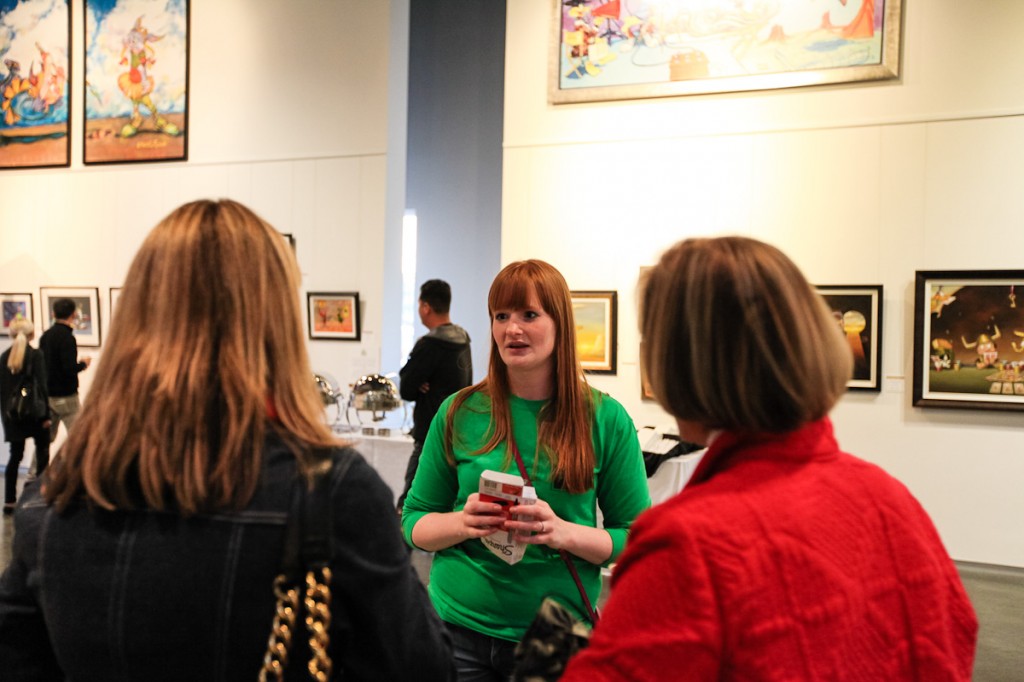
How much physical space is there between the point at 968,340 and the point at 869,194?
4.84 feet

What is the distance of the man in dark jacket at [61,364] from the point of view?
336 inches

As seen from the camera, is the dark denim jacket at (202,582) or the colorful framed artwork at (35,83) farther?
the colorful framed artwork at (35,83)

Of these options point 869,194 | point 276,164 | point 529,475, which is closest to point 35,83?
point 276,164

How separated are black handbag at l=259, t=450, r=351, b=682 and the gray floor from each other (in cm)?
440

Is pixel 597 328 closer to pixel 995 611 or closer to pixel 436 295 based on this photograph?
pixel 436 295

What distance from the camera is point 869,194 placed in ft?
23.6

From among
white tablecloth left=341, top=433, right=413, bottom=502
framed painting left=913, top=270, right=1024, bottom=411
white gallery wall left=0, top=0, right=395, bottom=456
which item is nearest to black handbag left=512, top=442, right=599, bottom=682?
white tablecloth left=341, top=433, right=413, bottom=502

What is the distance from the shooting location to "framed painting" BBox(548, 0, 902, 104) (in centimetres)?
716

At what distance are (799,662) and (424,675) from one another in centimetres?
52

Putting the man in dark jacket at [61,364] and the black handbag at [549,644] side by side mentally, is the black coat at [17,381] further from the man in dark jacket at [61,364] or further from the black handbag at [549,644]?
the black handbag at [549,644]

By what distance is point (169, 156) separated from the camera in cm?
1007

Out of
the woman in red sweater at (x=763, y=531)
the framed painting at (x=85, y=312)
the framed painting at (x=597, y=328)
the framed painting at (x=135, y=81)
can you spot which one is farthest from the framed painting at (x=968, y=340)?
the framed painting at (x=85, y=312)

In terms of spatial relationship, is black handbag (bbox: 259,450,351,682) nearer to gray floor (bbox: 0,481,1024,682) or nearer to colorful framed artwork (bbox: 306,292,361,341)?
gray floor (bbox: 0,481,1024,682)

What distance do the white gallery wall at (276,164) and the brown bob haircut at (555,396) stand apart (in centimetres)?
697
